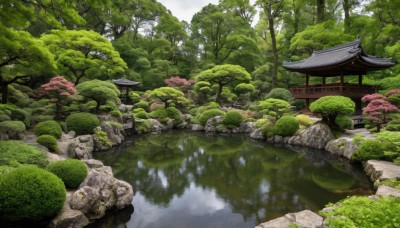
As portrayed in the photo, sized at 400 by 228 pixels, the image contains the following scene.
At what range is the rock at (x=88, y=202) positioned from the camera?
19.6 ft

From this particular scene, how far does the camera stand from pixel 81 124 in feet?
44.9

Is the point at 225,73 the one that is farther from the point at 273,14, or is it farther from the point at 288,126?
the point at 273,14

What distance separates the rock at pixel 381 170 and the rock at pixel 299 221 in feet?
14.3

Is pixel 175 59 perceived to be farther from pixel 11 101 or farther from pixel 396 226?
pixel 396 226

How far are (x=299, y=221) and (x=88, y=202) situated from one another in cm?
459

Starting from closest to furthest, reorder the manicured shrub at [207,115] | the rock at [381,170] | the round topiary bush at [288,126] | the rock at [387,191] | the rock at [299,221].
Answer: the rock at [299,221]
the rock at [387,191]
the rock at [381,170]
the round topiary bush at [288,126]
the manicured shrub at [207,115]

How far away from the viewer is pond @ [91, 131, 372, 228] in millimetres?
6672

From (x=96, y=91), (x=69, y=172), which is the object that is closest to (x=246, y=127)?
(x=96, y=91)

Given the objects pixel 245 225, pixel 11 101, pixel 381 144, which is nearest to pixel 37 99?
pixel 11 101

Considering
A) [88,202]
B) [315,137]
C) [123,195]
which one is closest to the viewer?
[88,202]

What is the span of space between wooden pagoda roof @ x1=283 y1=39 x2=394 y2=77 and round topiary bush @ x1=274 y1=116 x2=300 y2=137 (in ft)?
15.8

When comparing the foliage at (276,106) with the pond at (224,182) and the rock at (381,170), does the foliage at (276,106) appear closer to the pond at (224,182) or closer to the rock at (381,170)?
the pond at (224,182)

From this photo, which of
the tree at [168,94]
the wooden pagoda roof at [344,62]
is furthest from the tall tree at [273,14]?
the tree at [168,94]

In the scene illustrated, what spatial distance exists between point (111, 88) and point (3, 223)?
12051 millimetres
